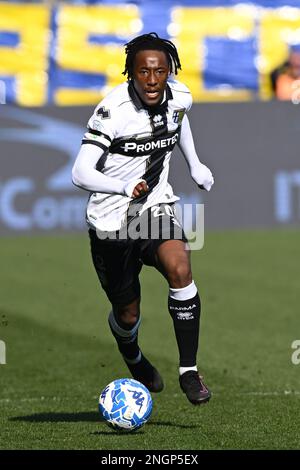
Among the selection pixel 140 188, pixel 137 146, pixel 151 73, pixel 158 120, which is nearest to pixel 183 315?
pixel 140 188

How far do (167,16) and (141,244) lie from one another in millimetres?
16867

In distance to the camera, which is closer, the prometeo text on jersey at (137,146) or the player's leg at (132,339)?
the prometeo text on jersey at (137,146)

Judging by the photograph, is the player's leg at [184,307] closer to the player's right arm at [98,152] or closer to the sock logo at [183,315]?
the sock logo at [183,315]

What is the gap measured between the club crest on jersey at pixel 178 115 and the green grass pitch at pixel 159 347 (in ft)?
6.50

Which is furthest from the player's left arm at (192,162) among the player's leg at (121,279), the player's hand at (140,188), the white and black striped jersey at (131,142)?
Result: the player's hand at (140,188)

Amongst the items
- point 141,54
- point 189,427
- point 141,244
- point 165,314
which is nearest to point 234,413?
point 189,427

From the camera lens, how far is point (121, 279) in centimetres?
813

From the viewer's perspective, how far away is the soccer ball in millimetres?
7270

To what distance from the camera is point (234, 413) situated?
26.8 ft
